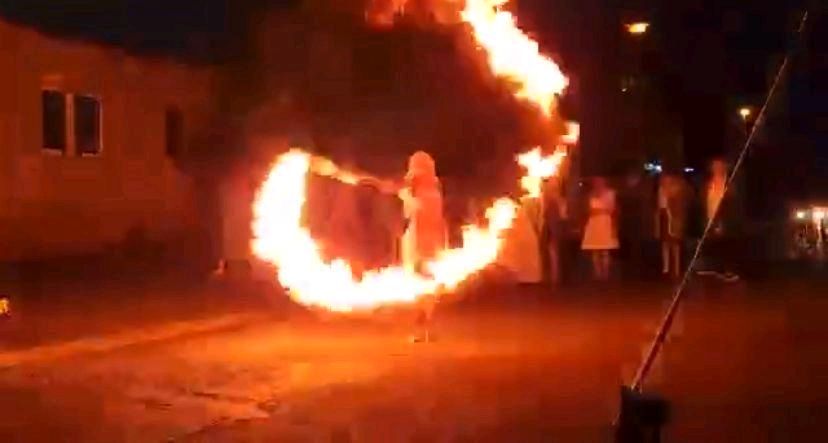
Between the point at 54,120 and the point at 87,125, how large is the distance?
1.64 metres

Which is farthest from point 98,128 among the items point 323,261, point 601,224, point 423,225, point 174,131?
Answer: point 423,225

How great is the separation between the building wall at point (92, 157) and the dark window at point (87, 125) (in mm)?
158

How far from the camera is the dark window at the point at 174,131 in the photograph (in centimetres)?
4047

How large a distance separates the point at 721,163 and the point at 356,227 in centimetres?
583

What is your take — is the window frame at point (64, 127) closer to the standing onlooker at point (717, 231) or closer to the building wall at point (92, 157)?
the building wall at point (92, 157)

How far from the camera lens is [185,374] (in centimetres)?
1566

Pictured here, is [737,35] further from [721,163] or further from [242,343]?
[242,343]

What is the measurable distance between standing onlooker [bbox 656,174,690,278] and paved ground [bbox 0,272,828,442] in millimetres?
3237

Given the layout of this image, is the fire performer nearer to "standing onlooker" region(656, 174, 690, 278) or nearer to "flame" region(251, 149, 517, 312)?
"flame" region(251, 149, 517, 312)

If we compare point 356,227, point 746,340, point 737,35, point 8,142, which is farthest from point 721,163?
point 737,35

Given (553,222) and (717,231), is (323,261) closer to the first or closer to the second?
(553,222)

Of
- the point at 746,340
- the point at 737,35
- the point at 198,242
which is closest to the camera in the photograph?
the point at 746,340

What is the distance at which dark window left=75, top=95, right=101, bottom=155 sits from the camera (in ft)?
118

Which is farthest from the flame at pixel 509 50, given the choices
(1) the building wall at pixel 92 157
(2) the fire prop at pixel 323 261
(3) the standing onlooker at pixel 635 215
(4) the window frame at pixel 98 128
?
(4) the window frame at pixel 98 128
